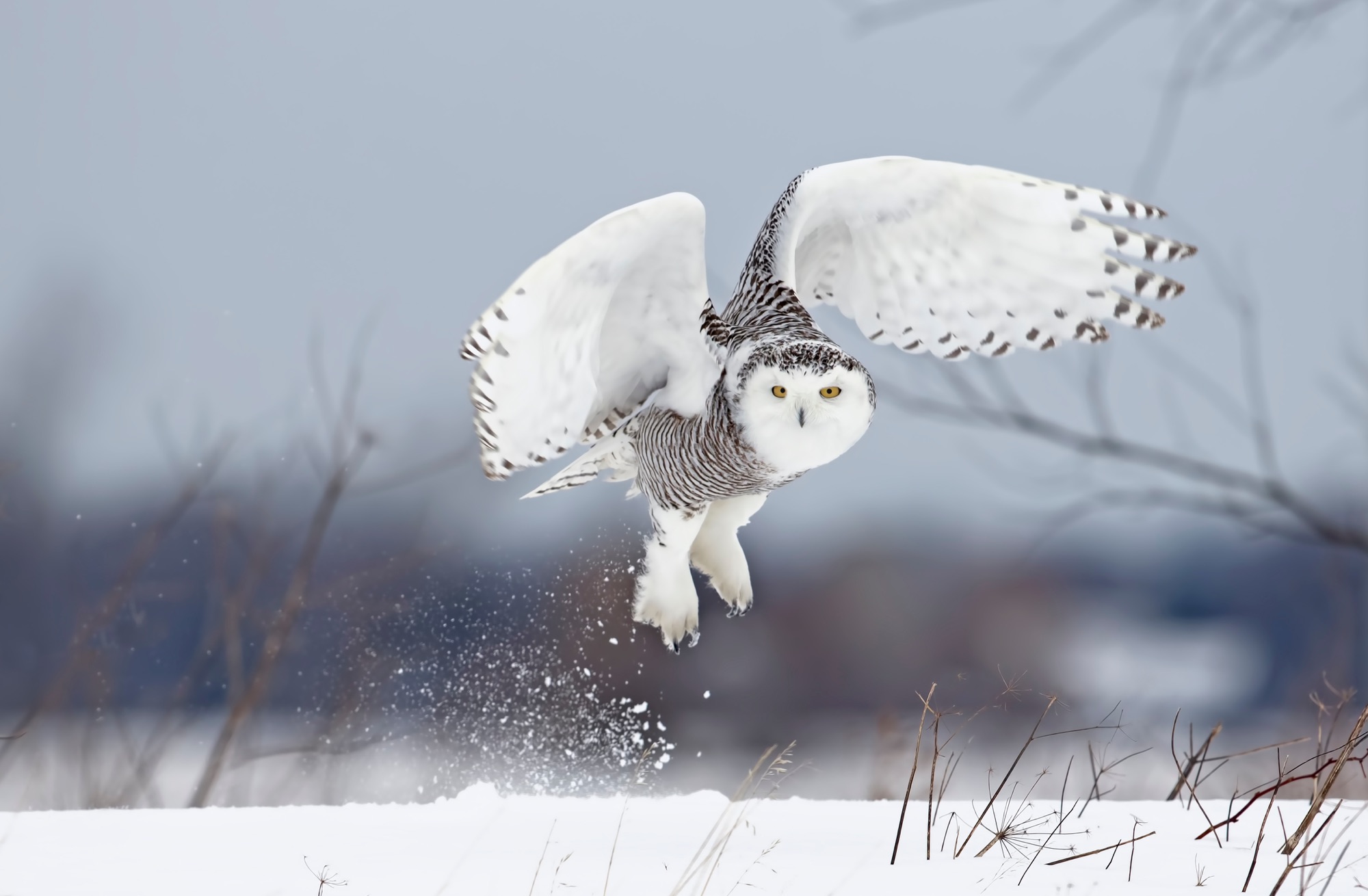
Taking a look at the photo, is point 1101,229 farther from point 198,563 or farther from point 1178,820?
point 198,563

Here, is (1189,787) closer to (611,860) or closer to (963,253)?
(963,253)

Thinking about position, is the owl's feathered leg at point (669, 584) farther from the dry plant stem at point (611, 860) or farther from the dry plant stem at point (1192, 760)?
the dry plant stem at point (1192, 760)

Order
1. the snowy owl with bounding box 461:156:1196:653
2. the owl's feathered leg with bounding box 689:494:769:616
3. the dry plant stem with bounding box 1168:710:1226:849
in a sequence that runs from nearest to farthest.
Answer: the dry plant stem with bounding box 1168:710:1226:849
the snowy owl with bounding box 461:156:1196:653
the owl's feathered leg with bounding box 689:494:769:616

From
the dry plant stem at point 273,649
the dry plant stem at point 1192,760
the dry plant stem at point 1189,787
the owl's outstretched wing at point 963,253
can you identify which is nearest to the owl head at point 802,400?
the owl's outstretched wing at point 963,253

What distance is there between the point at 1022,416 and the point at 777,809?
73.2 inches

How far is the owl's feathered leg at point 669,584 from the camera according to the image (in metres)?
3.79

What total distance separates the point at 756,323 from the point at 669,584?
1171mm

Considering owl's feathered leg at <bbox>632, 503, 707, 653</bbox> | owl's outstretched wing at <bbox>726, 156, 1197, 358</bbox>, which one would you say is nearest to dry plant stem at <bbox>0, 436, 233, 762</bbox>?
owl's feathered leg at <bbox>632, 503, 707, 653</bbox>

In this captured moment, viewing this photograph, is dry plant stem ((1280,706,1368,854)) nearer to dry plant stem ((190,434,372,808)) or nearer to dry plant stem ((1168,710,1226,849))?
dry plant stem ((1168,710,1226,849))

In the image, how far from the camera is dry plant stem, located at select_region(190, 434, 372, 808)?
4.24 meters

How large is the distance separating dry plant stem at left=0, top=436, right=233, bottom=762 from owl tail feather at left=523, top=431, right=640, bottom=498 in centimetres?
166

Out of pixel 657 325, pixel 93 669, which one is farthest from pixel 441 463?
pixel 657 325

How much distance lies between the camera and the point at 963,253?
3.50 m

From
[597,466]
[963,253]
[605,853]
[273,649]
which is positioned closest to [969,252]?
[963,253]
